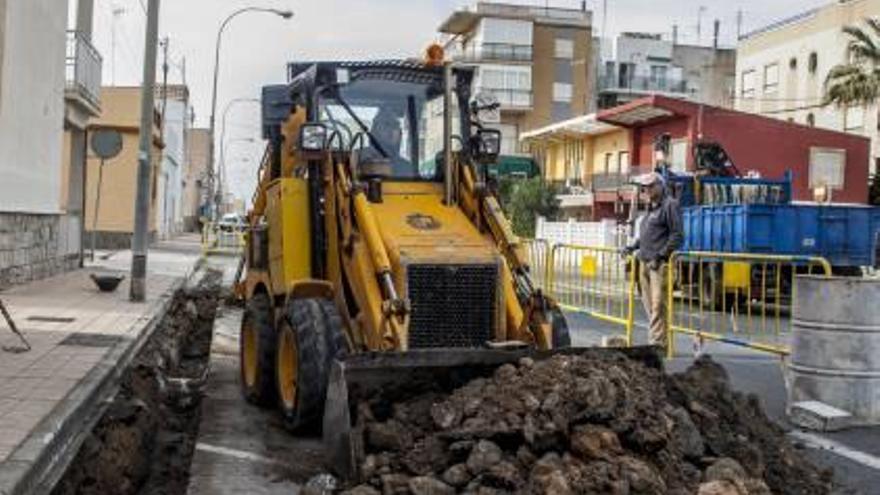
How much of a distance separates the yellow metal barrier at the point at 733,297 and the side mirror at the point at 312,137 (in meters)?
4.88

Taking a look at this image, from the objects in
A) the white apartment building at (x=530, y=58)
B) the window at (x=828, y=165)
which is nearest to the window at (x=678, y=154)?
the window at (x=828, y=165)

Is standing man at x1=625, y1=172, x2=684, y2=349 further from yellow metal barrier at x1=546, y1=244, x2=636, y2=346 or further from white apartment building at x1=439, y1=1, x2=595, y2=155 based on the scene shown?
white apartment building at x1=439, y1=1, x2=595, y2=155

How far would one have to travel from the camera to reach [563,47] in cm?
8706

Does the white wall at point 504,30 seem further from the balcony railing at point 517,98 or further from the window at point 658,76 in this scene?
the window at point 658,76

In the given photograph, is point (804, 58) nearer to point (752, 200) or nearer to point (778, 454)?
point (752, 200)

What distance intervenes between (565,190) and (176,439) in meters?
54.4

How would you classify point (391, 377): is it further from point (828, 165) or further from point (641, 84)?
point (641, 84)

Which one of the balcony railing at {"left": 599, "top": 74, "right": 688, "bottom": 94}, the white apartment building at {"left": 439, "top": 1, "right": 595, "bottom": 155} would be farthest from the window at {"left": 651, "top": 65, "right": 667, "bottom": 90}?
the white apartment building at {"left": 439, "top": 1, "right": 595, "bottom": 155}

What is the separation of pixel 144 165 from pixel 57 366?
7.75 metres

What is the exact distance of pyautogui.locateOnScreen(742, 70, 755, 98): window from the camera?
65.6m

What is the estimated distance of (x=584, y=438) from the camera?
5.77m

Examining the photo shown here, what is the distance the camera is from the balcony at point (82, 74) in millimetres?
23625

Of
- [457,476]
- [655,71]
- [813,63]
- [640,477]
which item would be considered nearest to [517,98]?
[655,71]

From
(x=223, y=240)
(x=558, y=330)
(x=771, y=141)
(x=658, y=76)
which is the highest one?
(x=658, y=76)
